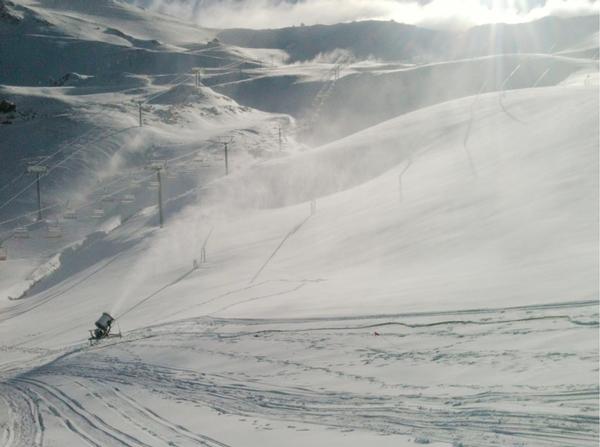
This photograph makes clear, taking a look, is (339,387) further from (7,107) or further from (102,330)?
(7,107)

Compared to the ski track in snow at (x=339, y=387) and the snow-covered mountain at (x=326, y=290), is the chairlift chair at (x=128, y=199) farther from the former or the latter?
the ski track in snow at (x=339, y=387)

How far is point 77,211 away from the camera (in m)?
54.6

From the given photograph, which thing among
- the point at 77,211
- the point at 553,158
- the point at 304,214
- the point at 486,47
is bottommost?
the point at 77,211

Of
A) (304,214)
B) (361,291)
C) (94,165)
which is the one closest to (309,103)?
(94,165)

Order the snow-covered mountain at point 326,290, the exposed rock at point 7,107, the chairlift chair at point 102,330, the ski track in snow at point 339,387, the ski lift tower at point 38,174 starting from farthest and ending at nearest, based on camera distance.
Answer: the exposed rock at point 7,107 → the ski lift tower at point 38,174 → the chairlift chair at point 102,330 → the snow-covered mountain at point 326,290 → the ski track in snow at point 339,387

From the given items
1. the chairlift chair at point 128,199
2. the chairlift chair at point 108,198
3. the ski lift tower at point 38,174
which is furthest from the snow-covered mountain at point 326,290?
the chairlift chair at point 128,199

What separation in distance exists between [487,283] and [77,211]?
46868 millimetres

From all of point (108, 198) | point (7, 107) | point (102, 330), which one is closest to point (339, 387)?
point (102, 330)

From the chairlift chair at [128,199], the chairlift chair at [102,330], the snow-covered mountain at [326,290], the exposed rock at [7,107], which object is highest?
the exposed rock at [7,107]

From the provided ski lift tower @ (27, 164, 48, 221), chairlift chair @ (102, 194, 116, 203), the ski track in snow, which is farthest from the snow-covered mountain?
ski lift tower @ (27, 164, 48, 221)

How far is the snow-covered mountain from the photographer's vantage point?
9.08 metres

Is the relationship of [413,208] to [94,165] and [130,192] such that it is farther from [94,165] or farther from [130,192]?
[94,165]

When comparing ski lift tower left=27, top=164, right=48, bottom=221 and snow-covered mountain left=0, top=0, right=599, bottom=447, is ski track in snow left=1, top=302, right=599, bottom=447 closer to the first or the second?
snow-covered mountain left=0, top=0, right=599, bottom=447

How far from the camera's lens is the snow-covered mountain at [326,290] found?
9078 mm
